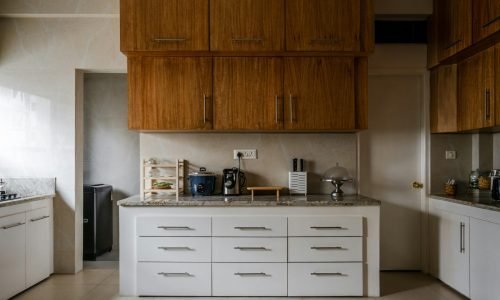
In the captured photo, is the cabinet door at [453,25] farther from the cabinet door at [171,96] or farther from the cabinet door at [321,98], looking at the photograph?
the cabinet door at [171,96]

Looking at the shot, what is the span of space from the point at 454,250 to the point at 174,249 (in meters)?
2.25

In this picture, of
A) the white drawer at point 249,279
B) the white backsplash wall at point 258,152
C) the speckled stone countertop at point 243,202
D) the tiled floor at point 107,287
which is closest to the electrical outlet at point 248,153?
the white backsplash wall at point 258,152

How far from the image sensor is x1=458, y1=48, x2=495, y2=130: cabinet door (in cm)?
286

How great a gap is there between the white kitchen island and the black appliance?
1673 millimetres

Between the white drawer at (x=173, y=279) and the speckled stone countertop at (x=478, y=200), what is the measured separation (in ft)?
6.66

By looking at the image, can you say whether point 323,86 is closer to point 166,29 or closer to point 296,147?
point 296,147

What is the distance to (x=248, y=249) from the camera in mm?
2990

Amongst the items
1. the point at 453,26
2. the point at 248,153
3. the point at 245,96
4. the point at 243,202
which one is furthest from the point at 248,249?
the point at 453,26

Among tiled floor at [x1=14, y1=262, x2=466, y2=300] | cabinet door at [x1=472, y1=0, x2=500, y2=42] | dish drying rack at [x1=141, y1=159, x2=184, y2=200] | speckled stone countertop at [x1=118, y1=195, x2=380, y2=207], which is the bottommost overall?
tiled floor at [x1=14, y1=262, x2=466, y2=300]

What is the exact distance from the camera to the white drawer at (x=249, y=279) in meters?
2.98

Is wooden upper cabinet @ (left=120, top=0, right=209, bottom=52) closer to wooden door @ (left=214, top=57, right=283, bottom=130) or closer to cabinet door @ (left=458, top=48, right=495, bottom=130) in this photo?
wooden door @ (left=214, top=57, right=283, bottom=130)

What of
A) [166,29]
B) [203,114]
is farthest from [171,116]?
[166,29]

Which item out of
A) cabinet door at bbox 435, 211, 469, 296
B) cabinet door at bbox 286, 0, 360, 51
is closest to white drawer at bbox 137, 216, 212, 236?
cabinet door at bbox 286, 0, 360, 51

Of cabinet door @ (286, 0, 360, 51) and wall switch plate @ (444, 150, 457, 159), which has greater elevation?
cabinet door @ (286, 0, 360, 51)
